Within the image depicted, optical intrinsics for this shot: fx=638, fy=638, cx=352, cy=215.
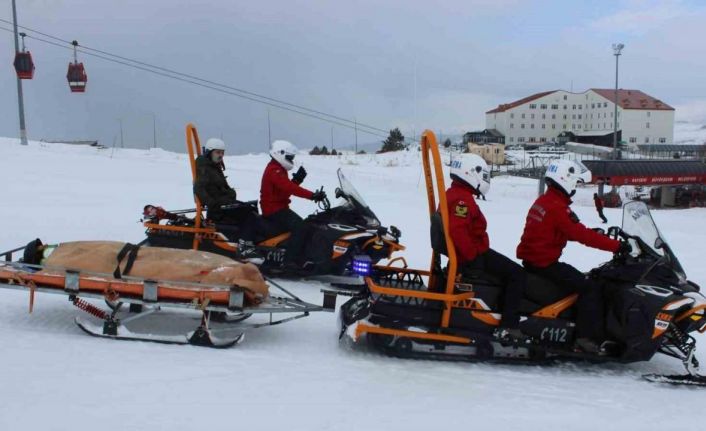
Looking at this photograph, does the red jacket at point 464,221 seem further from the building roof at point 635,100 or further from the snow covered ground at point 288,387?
the building roof at point 635,100

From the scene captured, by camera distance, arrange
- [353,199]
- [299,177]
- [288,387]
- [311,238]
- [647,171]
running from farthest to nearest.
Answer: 1. [647,171]
2. [299,177]
3. [353,199]
4. [311,238]
5. [288,387]

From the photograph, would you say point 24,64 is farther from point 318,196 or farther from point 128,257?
point 128,257

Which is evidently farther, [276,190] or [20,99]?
[20,99]

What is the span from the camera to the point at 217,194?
904 centimetres

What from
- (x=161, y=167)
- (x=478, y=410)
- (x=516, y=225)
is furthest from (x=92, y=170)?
(x=478, y=410)

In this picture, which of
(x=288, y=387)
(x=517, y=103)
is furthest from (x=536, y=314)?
(x=517, y=103)

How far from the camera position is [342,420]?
13.3 ft

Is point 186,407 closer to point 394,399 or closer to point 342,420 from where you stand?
point 342,420

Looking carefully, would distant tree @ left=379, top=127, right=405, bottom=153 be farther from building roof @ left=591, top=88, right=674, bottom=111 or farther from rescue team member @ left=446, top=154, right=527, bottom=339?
rescue team member @ left=446, top=154, right=527, bottom=339

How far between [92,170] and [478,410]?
1813cm

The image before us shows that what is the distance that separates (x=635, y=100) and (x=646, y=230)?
240 feet

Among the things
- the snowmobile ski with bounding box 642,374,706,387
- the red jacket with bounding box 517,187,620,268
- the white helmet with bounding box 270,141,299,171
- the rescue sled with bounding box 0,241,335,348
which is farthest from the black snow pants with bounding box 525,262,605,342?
the white helmet with bounding box 270,141,299,171

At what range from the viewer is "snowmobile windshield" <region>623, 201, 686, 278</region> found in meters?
5.47

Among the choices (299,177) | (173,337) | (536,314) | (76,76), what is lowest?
(173,337)
